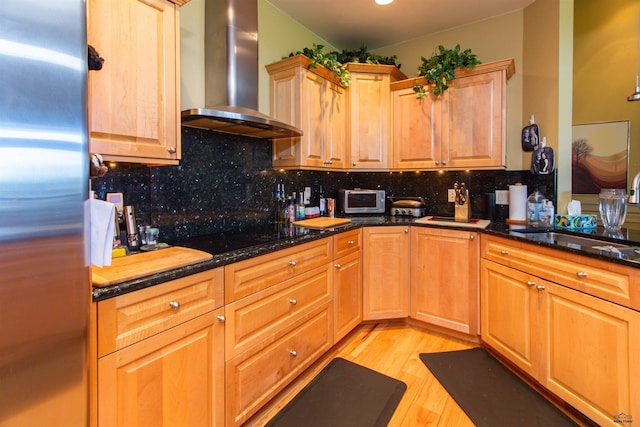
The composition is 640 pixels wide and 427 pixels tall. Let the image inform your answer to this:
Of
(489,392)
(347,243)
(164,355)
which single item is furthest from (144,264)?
(489,392)

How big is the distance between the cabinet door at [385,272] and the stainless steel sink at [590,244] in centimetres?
85

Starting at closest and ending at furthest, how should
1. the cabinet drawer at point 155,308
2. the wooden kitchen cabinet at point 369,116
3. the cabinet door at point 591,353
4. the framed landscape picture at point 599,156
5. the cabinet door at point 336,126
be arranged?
the cabinet drawer at point 155,308 → the cabinet door at point 591,353 → the cabinet door at point 336,126 → the wooden kitchen cabinet at point 369,116 → the framed landscape picture at point 599,156

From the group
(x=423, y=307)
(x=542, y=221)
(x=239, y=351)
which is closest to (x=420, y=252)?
(x=423, y=307)

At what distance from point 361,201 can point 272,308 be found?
65.4 inches

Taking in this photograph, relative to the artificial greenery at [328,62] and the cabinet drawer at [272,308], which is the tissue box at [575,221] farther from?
the artificial greenery at [328,62]

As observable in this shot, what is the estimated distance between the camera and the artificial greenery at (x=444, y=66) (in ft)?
8.27

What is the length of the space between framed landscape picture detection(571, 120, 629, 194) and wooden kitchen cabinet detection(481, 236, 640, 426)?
86.6 inches

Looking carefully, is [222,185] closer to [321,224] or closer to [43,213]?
[321,224]

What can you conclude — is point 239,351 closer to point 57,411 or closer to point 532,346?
point 57,411

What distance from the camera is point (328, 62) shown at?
8.41 ft

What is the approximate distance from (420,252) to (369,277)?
1.57 ft

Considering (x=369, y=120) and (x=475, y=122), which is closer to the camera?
(x=475, y=122)

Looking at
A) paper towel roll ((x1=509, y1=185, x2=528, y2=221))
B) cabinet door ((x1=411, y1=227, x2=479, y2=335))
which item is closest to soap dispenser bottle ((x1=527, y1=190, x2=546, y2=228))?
paper towel roll ((x1=509, y1=185, x2=528, y2=221))

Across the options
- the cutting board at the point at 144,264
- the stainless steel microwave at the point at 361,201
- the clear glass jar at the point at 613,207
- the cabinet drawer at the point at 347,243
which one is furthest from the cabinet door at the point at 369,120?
the cutting board at the point at 144,264
